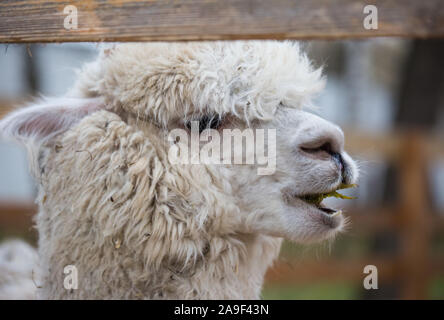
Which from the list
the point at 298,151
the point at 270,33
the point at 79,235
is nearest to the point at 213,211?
the point at 298,151

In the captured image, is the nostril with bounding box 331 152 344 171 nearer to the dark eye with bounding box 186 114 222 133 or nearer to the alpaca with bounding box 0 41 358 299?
the alpaca with bounding box 0 41 358 299

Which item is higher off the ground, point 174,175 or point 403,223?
point 174,175

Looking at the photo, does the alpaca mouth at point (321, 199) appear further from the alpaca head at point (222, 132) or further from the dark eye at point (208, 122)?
the dark eye at point (208, 122)

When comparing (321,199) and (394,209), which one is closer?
(321,199)

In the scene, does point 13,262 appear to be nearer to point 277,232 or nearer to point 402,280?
point 277,232

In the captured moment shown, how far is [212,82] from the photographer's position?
5.99 ft

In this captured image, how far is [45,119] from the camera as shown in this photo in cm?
196

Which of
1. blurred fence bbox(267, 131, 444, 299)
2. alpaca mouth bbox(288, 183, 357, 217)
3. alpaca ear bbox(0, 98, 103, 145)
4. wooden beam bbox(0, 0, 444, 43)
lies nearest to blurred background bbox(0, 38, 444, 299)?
blurred fence bbox(267, 131, 444, 299)

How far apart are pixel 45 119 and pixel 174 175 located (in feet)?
2.10

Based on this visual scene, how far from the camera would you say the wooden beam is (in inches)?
43.7

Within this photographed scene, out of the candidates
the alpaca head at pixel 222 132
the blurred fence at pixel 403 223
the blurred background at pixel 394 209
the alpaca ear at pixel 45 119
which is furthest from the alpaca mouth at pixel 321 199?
the blurred fence at pixel 403 223

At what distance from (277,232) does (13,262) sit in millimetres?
1996

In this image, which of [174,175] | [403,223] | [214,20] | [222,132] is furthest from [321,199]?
[403,223]

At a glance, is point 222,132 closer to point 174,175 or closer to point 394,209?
point 174,175
